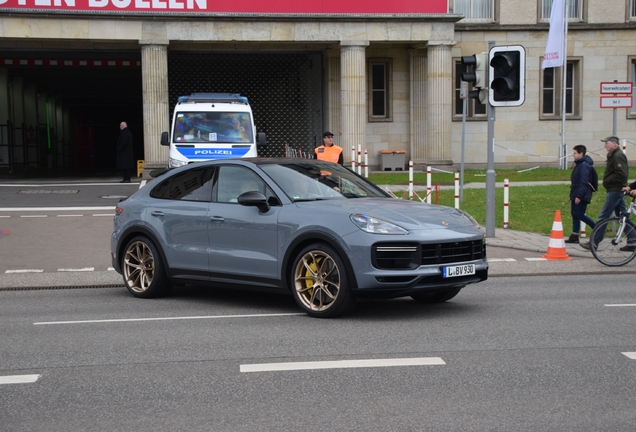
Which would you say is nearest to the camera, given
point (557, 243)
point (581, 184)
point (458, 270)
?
point (458, 270)

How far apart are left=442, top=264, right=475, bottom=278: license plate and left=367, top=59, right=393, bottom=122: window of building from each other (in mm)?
27725

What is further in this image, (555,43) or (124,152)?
(555,43)

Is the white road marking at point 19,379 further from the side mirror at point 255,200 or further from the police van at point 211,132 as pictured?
the police van at point 211,132

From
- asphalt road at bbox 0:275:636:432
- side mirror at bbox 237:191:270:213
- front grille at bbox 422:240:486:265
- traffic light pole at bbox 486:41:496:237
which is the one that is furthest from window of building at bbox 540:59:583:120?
side mirror at bbox 237:191:270:213

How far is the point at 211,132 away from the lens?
2391 cm

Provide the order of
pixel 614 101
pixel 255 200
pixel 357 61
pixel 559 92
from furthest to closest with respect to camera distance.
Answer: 1. pixel 559 92
2. pixel 357 61
3. pixel 614 101
4. pixel 255 200

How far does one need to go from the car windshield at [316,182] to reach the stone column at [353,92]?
23355 millimetres

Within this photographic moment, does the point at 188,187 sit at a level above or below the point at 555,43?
below

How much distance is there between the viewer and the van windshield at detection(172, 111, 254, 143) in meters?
23.8

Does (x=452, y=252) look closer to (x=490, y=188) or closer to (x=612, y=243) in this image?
(x=612, y=243)

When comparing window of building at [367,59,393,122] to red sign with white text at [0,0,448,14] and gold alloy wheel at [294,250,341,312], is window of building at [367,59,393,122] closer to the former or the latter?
red sign with white text at [0,0,448,14]

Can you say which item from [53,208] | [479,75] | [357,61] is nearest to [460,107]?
[357,61]

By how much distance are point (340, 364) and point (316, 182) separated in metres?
3.14

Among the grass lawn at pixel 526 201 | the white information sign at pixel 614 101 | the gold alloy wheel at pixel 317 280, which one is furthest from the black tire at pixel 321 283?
the white information sign at pixel 614 101
